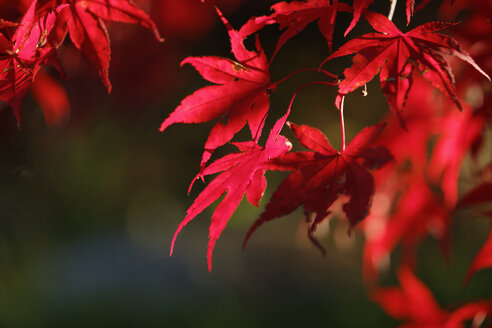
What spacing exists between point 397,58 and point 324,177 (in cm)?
17

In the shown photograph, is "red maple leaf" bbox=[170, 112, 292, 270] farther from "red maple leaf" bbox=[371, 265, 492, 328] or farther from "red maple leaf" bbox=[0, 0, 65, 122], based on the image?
"red maple leaf" bbox=[371, 265, 492, 328]

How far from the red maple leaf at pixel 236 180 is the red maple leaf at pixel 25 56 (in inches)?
9.3

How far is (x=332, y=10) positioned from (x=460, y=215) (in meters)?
3.65

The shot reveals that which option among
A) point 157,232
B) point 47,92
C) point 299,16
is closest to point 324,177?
point 299,16

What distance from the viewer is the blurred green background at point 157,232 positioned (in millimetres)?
2545

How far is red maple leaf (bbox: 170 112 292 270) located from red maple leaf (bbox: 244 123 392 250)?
2 cm

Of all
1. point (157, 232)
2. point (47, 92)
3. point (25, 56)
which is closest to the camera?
point (25, 56)

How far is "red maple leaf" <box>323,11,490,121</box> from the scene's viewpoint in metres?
0.50

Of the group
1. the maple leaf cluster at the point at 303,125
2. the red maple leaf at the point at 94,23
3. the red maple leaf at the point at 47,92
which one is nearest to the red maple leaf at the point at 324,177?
the maple leaf cluster at the point at 303,125

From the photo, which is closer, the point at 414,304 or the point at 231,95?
the point at 231,95

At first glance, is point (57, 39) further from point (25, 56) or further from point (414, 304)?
point (414, 304)

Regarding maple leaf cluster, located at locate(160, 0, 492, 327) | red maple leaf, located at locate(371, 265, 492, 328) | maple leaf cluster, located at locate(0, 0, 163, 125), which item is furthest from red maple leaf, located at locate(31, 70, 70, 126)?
red maple leaf, located at locate(371, 265, 492, 328)

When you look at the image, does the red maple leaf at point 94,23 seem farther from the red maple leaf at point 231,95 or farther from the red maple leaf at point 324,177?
the red maple leaf at point 324,177

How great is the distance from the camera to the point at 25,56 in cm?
52
